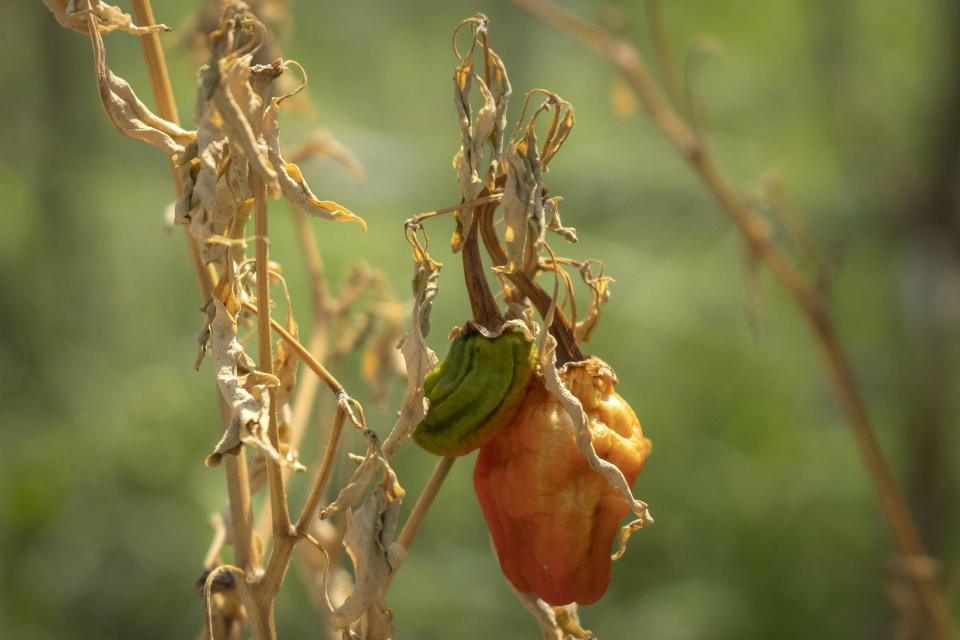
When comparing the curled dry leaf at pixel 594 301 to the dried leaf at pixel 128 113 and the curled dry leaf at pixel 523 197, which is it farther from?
the dried leaf at pixel 128 113

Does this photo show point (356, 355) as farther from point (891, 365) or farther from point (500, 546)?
point (500, 546)

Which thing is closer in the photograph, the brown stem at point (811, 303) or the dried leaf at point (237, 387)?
the dried leaf at point (237, 387)

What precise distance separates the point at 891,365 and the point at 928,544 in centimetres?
68

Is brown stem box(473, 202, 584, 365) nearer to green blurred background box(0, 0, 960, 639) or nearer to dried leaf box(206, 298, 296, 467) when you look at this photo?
dried leaf box(206, 298, 296, 467)

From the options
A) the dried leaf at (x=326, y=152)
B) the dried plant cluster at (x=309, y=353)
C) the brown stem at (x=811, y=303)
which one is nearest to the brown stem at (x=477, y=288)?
the dried plant cluster at (x=309, y=353)

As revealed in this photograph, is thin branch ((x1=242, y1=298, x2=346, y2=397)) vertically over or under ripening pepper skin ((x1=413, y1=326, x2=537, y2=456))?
under

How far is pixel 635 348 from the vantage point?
2350mm

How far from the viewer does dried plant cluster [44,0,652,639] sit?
33 centimetres

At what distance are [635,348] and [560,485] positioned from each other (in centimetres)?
199

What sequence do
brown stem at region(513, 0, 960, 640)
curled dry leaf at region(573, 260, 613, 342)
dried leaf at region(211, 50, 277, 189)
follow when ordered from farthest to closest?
brown stem at region(513, 0, 960, 640) < curled dry leaf at region(573, 260, 613, 342) < dried leaf at region(211, 50, 277, 189)

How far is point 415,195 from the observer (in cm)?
274

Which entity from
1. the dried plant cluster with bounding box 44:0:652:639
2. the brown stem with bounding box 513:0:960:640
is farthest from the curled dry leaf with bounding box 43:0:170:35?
the brown stem with bounding box 513:0:960:640

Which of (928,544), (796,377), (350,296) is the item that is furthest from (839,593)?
(350,296)

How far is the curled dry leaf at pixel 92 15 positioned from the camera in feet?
1.16
